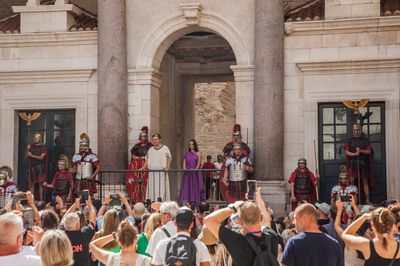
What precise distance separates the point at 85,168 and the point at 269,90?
471cm

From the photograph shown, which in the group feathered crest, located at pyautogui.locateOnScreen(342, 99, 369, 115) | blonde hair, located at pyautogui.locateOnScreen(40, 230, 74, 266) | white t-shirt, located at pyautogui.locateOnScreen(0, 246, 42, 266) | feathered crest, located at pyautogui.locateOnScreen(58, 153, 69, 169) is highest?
feathered crest, located at pyautogui.locateOnScreen(342, 99, 369, 115)

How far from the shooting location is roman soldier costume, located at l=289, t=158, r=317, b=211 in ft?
59.9

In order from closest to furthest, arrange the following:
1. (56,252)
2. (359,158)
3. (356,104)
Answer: (56,252)
(359,158)
(356,104)

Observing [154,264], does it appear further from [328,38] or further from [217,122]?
[217,122]

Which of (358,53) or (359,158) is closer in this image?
(359,158)

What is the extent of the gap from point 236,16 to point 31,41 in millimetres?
5470

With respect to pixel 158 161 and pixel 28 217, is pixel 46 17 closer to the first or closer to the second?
pixel 158 161

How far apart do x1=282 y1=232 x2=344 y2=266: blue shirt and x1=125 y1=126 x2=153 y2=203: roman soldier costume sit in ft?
40.3

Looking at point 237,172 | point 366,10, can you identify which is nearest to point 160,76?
point 237,172

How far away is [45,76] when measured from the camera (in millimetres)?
21406

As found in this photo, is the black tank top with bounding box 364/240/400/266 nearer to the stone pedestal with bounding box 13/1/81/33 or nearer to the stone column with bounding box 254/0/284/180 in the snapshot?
the stone column with bounding box 254/0/284/180

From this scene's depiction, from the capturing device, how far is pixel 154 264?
720cm

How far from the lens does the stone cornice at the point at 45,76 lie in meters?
21.1

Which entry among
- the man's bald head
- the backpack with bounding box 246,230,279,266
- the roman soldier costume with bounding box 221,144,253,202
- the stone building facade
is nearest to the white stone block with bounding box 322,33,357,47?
the stone building facade
